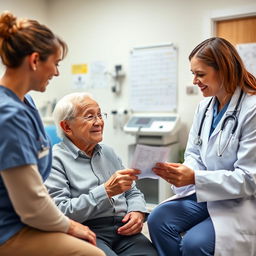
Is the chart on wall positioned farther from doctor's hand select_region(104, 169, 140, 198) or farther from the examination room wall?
doctor's hand select_region(104, 169, 140, 198)

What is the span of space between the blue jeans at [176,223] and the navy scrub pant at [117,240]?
2.7 inches

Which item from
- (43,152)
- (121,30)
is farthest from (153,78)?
(43,152)

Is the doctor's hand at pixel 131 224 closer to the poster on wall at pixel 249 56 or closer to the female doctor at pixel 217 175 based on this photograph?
the female doctor at pixel 217 175

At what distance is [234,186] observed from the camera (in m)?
1.38

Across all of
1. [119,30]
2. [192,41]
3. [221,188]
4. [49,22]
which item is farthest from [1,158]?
[49,22]

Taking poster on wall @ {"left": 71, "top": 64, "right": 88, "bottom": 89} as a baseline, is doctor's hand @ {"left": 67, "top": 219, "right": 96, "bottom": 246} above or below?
below

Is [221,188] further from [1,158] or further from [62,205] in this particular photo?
[1,158]

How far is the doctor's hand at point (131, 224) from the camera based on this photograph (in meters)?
1.45

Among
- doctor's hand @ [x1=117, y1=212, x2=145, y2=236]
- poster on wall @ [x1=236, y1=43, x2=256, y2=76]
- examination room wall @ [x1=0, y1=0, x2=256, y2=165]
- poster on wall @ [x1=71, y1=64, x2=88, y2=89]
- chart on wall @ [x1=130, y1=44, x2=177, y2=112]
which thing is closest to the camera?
doctor's hand @ [x1=117, y1=212, x2=145, y2=236]

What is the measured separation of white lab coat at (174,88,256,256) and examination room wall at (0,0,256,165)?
1978 mm

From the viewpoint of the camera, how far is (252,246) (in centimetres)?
135

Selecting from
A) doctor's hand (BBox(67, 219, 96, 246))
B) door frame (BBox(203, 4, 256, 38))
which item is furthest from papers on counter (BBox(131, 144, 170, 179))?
door frame (BBox(203, 4, 256, 38))

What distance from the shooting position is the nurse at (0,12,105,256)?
0.91 metres

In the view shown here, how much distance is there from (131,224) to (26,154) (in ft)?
2.36
